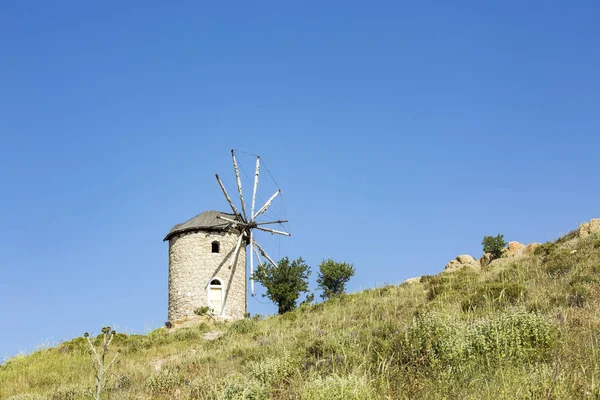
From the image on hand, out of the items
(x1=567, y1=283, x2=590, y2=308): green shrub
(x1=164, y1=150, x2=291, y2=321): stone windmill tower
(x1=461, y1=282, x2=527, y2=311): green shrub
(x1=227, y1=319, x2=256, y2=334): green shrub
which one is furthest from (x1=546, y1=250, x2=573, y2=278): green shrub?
(x1=164, y1=150, x2=291, y2=321): stone windmill tower

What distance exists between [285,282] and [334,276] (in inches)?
247

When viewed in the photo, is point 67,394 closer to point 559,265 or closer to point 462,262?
point 559,265

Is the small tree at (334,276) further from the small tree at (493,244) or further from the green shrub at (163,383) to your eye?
the green shrub at (163,383)

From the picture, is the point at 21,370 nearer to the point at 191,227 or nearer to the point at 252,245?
the point at 191,227

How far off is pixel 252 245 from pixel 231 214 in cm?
277

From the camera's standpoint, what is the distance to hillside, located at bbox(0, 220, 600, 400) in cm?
663

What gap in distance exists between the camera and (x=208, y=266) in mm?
37375

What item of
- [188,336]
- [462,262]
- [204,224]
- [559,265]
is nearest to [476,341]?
[559,265]

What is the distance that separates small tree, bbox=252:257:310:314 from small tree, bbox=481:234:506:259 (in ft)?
38.4

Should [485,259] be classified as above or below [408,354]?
above

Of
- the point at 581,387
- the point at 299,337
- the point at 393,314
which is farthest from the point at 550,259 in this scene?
the point at 581,387

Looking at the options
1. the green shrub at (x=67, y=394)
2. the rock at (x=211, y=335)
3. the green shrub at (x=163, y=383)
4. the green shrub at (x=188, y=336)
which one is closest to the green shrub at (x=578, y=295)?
the green shrub at (x=163, y=383)

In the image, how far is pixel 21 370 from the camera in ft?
69.5

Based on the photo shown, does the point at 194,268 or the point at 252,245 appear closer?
the point at 194,268
